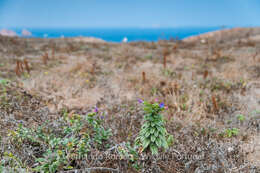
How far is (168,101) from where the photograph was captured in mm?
3465

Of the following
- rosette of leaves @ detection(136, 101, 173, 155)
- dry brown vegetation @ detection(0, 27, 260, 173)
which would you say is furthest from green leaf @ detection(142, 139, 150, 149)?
dry brown vegetation @ detection(0, 27, 260, 173)

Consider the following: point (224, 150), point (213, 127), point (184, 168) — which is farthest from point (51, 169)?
point (213, 127)

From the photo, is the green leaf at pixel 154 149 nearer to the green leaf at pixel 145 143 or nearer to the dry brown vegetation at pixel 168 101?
the green leaf at pixel 145 143

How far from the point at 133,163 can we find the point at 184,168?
56 centimetres

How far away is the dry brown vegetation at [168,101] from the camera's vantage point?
214 centimetres

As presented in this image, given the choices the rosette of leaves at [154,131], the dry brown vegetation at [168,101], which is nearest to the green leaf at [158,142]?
the rosette of leaves at [154,131]

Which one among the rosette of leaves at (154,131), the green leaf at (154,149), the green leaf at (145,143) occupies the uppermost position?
the rosette of leaves at (154,131)

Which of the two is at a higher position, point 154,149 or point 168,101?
point 168,101

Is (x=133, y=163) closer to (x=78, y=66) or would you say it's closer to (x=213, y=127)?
(x=213, y=127)

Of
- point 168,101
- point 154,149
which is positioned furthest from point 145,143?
point 168,101

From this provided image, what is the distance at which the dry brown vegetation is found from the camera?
2.14 metres

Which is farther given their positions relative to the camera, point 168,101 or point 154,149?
point 168,101

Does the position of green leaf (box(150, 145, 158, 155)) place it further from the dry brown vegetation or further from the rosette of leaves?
the dry brown vegetation

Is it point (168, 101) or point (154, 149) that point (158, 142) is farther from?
point (168, 101)
